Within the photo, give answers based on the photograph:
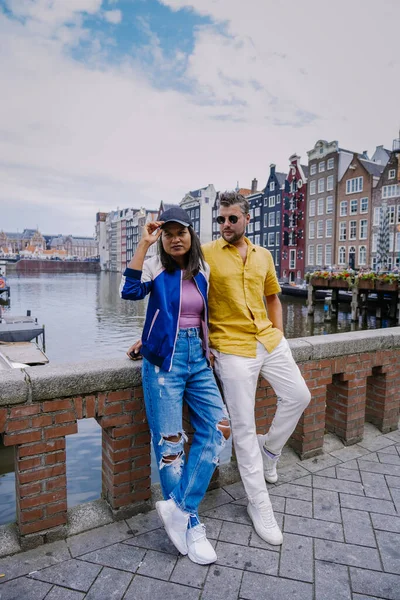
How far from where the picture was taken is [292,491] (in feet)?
9.91

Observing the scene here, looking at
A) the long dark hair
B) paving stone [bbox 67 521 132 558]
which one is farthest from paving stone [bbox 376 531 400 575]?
the long dark hair

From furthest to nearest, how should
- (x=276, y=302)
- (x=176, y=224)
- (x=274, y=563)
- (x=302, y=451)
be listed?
(x=302, y=451)
(x=276, y=302)
(x=176, y=224)
(x=274, y=563)

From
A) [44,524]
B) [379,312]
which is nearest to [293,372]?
[44,524]

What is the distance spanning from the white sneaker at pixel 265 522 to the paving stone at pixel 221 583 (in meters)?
0.31

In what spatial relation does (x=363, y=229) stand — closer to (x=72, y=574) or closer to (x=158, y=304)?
(x=158, y=304)

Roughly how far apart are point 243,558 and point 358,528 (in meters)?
0.77

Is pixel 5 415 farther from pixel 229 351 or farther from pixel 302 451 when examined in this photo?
pixel 302 451

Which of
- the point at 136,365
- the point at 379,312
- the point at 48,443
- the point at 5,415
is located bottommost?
the point at 379,312

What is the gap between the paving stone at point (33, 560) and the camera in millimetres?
2181

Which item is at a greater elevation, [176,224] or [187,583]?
[176,224]

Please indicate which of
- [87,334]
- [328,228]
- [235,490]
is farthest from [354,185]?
[235,490]

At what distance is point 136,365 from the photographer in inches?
104

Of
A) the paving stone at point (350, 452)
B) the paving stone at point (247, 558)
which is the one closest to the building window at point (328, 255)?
the paving stone at point (350, 452)

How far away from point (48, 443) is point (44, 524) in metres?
0.46
